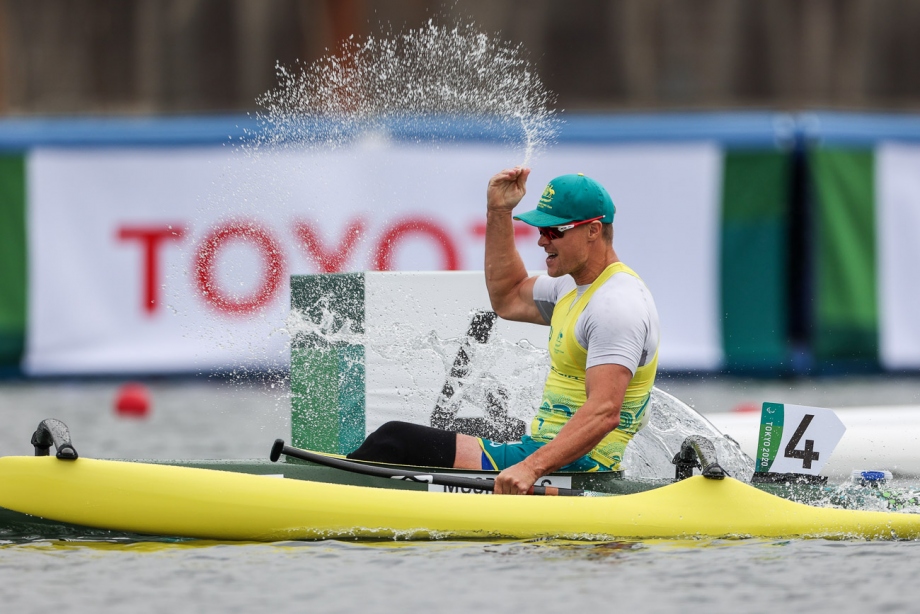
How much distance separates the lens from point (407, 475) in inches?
216

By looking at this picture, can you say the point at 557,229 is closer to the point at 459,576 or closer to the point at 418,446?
the point at 418,446

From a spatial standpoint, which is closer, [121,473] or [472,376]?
[121,473]

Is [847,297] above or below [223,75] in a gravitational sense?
below

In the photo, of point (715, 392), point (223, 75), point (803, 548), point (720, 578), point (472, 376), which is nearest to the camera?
point (720, 578)

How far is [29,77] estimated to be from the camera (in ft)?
39.6

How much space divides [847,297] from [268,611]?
7689 millimetres

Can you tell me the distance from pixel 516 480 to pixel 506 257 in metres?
1.02

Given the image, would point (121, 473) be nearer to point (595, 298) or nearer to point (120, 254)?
point (595, 298)

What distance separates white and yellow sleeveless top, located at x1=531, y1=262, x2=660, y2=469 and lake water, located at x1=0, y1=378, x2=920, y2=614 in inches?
18.1

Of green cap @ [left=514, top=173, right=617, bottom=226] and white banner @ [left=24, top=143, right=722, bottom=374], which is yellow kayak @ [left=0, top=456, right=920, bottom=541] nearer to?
green cap @ [left=514, top=173, right=617, bottom=226]

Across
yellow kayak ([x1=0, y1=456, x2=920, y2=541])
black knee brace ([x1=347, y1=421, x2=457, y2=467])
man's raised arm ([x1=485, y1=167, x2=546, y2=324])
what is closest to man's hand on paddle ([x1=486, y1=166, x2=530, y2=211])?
man's raised arm ([x1=485, y1=167, x2=546, y2=324])

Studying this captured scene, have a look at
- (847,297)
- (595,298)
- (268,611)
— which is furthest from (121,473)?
(847,297)

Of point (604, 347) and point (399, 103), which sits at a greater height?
point (399, 103)

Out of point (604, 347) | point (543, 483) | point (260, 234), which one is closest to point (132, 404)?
point (260, 234)
